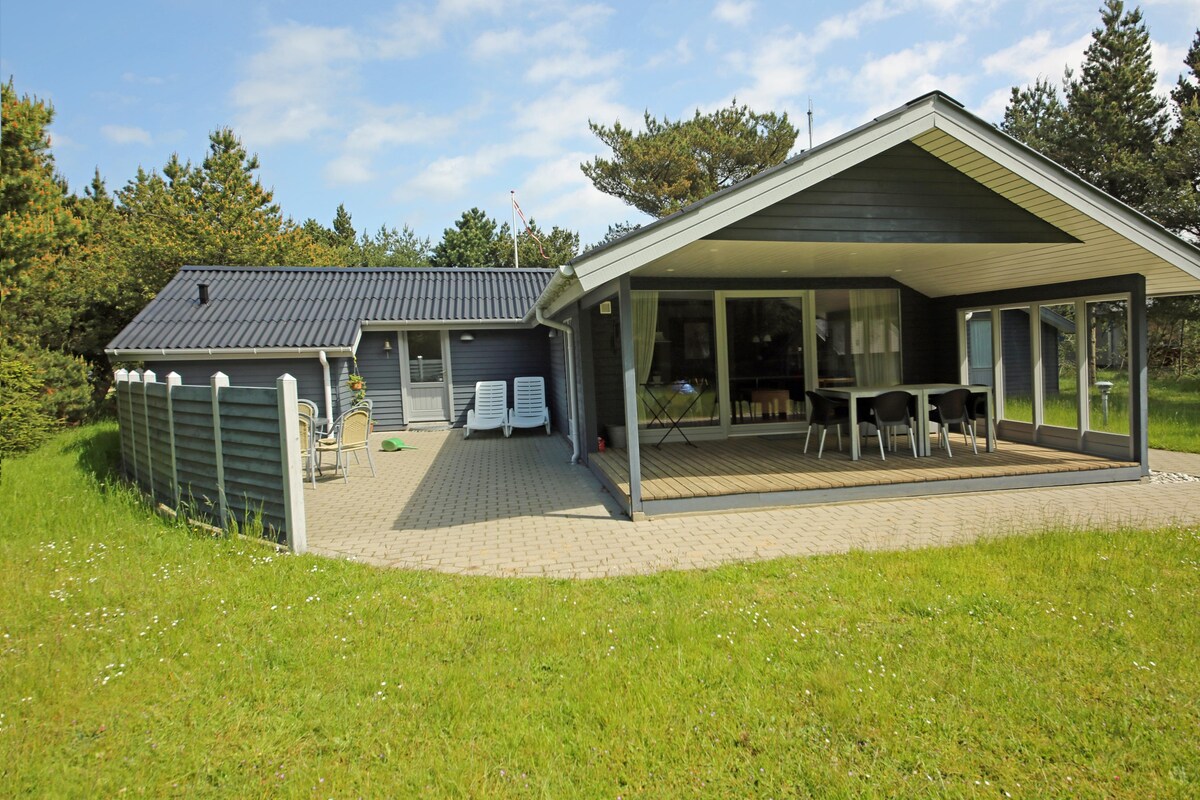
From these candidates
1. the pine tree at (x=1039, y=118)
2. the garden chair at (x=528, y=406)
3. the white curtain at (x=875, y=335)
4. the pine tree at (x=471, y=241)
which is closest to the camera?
the white curtain at (x=875, y=335)

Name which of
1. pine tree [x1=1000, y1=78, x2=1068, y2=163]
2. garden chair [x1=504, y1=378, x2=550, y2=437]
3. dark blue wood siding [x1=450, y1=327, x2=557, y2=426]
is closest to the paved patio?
garden chair [x1=504, y1=378, x2=550, y2=437]

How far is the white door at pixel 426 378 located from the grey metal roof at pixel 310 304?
2.03 feet

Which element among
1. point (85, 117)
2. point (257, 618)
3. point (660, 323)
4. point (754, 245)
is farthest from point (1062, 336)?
point (85, 117)

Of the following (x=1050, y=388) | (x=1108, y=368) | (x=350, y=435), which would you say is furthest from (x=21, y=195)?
(x=1108, y=368)

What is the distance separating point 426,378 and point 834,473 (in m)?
9.37

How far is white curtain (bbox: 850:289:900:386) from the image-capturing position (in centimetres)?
945

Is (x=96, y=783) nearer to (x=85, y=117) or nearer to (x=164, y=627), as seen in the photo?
(x=164, y=627)

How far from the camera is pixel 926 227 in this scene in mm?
6105

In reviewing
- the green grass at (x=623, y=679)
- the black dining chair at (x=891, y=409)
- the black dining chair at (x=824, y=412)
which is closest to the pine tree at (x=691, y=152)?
the black dining chair at (x=824, y=412)

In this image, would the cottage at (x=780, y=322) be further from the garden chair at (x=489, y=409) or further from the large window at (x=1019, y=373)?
the garden chair at (x=489, y=409)

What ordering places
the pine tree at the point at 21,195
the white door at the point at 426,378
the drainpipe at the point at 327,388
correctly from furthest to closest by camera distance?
the white door at the point at 426,378
the drainpipe at the point at 327,388
the pine tree at the point at 21,195

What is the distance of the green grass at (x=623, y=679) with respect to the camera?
7.79 feet

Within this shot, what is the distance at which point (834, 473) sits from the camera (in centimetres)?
680

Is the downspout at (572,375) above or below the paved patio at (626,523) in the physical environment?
above
